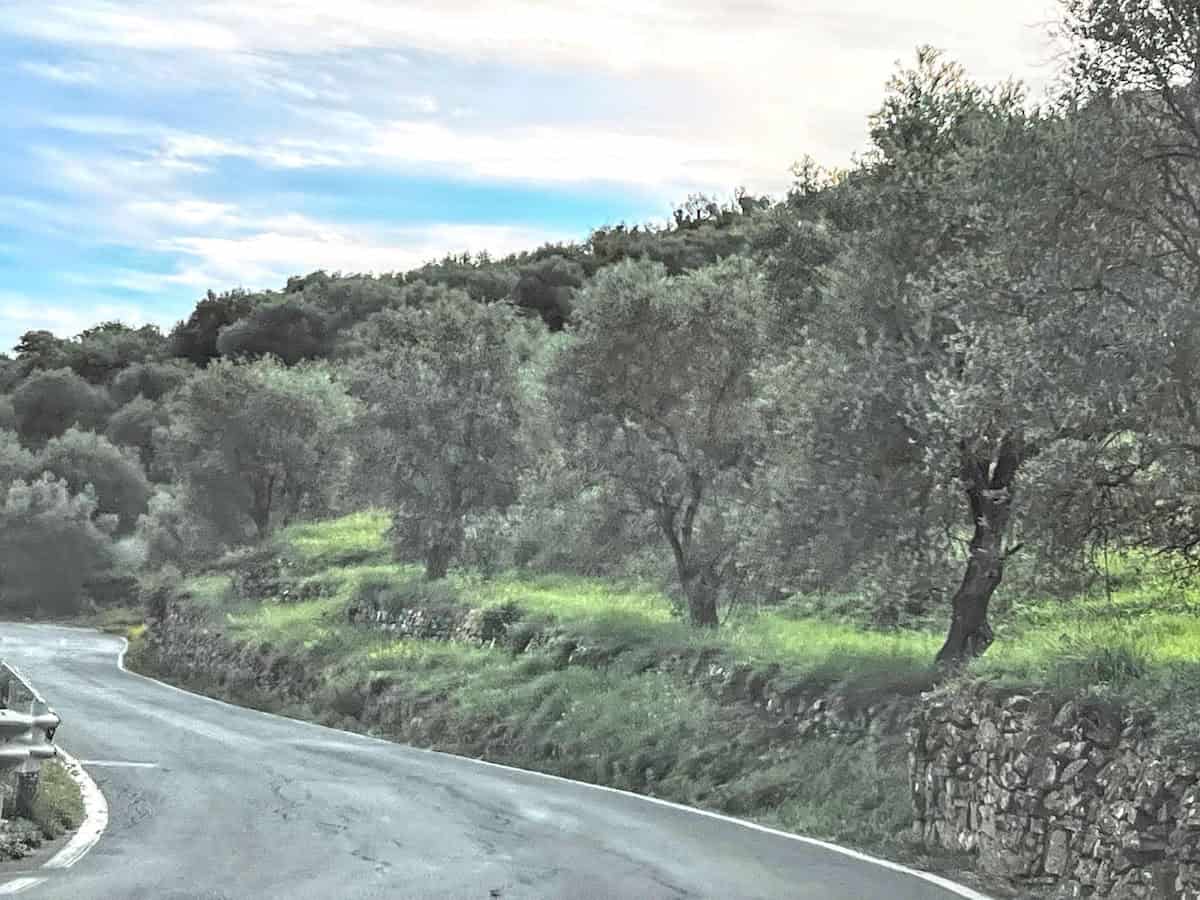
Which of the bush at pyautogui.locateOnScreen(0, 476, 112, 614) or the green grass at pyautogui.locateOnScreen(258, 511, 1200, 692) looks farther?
Answer: the bush at pyautogui.locateOnScreen(0, 476, 112, 614)

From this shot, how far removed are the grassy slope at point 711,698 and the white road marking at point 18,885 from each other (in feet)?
25.7

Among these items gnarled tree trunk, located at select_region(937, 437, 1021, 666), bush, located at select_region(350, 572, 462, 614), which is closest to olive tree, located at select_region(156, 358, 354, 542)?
bush, located at select_region(350, 572, 462, 614)

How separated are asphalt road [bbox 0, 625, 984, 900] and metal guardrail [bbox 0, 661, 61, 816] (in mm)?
960

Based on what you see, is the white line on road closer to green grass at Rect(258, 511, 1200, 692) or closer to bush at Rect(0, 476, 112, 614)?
green grass at Rect(258, 511, 1200, 692)

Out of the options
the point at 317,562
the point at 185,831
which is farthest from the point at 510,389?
the point at 185,831

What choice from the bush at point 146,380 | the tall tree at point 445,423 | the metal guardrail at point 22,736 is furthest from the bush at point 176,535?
the metal guardrail at point 22,736

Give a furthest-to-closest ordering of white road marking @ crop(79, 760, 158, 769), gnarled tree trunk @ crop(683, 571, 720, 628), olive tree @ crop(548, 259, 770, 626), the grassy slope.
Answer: olive tree @ crop(548, 259, 770, 626), gnarled tree trunk @ crop(683, 571, 720, 628), white road marking @ crop(79, 760, 158, 769), the grassy slope

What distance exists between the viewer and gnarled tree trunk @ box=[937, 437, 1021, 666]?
16.6 meters

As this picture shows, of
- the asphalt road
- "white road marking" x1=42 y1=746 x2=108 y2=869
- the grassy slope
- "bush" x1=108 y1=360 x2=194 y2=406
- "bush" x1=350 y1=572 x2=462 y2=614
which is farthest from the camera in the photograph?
"bush" x1=108 y1=360 x2=194 y2=406

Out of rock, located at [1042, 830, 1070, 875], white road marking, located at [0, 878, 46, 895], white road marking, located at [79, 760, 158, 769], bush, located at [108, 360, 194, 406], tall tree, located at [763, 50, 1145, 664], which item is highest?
bush, located at [108, 360, 194, 406]

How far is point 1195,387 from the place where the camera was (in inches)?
454

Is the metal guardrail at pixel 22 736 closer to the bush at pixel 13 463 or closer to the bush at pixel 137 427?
the bush at pixel 13 463

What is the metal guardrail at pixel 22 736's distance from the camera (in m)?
11.3

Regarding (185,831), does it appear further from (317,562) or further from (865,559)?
(317,562)
